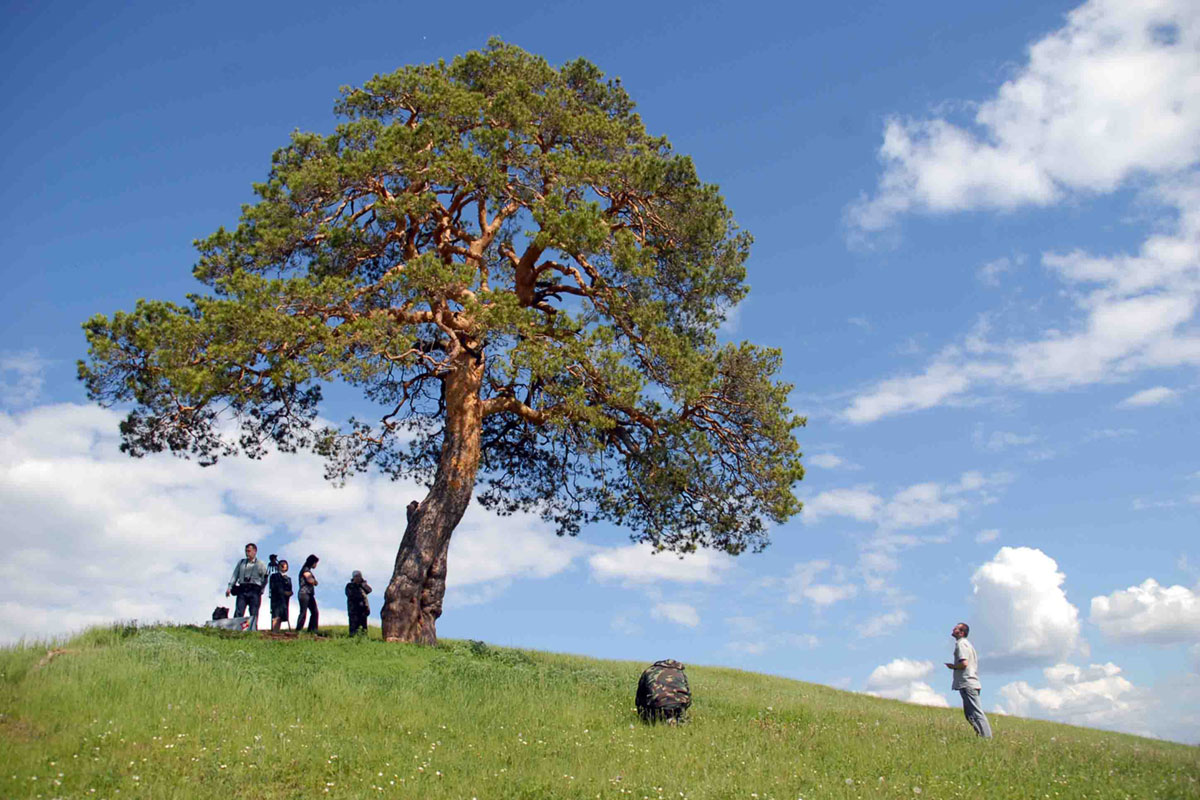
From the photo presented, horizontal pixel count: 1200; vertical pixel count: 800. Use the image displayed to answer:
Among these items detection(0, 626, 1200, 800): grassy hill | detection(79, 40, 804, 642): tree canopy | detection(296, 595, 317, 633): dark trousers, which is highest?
detection(79, 40, 804, 642): tree canopy

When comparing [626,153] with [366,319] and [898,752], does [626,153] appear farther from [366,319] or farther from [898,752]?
[898,752]

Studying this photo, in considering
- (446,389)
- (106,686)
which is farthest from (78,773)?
(446,389)

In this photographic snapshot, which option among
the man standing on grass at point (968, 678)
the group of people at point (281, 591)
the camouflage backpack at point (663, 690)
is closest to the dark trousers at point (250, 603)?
the group of people at point (281, 591)

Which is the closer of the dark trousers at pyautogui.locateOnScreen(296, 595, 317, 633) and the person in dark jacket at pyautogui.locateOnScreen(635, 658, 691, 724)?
the person in dark jacket at pyautogui.locateOnScreen(635, 658, 691, 724)

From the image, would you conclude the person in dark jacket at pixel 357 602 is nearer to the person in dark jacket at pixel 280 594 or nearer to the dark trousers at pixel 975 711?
the person in dark jacket at pixel 280 594

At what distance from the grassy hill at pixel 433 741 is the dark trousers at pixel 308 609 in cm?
368

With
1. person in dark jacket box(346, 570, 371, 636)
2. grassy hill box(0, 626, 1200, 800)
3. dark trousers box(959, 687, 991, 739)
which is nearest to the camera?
grassy hill box(0, 626, 1200, 800)

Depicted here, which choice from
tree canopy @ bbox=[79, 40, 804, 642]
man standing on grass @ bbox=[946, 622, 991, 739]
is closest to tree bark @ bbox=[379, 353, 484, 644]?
tree canopy @ bbox=[79, 40, 804, 642]

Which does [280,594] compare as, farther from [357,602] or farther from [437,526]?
[437,526]

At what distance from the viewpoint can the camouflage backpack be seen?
50.3 feet

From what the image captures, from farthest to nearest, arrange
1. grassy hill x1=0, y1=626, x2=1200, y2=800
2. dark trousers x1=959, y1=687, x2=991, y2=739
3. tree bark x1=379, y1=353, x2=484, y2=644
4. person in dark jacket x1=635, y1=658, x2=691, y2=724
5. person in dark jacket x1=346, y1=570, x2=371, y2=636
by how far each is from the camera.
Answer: person in dark jacket x1=346, y1=570, x2=371, y2=636 → tree bark x1=379, y1=353, x2=484, y2=644 → dark trousers x1=959, y1=687, x2=991, y2=739 → person in dark jacket x1=635, y1=658, x2=691, y2=724 → grassy hill x1=0, y1=626, x2=1200, y2=800

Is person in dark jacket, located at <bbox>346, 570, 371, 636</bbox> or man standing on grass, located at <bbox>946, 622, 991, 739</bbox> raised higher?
person in dark jacket, located at <bbox>346, 570, 371, 636</bbox>

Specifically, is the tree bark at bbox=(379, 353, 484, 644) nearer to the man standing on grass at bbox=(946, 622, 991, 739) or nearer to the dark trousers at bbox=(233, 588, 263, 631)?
the dark trousers at bbox=(233, 588, 263, 631)

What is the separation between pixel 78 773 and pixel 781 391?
56.3ft
